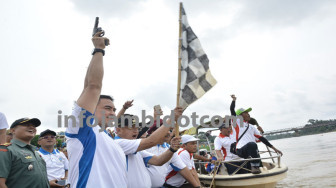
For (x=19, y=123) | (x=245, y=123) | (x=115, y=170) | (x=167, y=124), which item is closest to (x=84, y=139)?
(x=115, y=170)

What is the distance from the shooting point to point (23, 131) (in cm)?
331

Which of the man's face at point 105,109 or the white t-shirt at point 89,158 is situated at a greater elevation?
the man's face at point 105,109

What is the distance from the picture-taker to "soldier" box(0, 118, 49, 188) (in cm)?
271

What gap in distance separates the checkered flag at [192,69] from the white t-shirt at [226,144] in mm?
4619

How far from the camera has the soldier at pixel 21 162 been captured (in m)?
2.71

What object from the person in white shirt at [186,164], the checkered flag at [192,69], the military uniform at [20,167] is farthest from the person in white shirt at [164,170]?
the military uniform at [20,167]

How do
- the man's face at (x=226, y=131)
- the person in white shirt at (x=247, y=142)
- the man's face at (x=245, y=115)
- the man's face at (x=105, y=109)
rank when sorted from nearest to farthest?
1. the man's face at (x=105, y=109)
2. the person in white shirt at (x=247, y=142)
3. the man's face at (x=245, y=115)
4. the man's face at (x=226, y=131)

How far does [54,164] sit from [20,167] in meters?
2.69

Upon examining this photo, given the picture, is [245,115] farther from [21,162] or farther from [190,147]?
[21,162]

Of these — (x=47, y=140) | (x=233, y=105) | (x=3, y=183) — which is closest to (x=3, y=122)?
(x=3, y=183)

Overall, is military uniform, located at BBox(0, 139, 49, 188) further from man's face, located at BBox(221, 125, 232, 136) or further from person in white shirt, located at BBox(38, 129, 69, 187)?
man's face, located at BBox(221, 125, 232, 136)

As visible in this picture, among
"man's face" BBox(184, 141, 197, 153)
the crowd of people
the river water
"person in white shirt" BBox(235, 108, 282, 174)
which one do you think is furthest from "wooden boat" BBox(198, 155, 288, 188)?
the river water

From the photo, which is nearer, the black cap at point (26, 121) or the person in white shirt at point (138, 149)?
the person in white shirt at point (138, 149)

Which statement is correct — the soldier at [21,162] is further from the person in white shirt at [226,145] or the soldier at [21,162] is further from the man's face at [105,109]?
the person in white shirt at [226,145]
